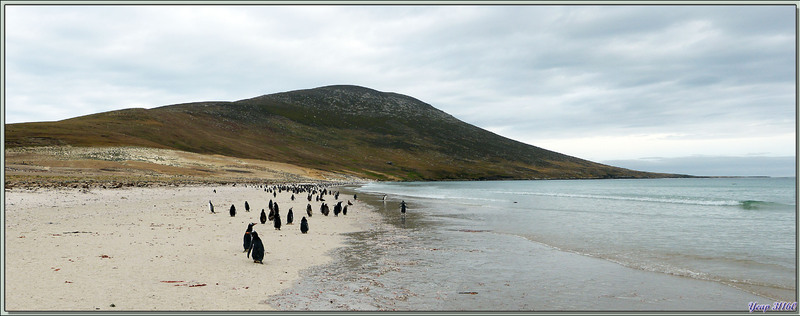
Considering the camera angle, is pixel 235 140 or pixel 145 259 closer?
pixel 145 259

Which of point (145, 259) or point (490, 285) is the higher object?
point (145, 259)

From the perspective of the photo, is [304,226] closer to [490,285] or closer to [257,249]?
[257,249]

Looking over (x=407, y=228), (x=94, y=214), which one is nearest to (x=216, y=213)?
(x=94, y=214)

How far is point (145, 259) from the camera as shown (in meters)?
12.0

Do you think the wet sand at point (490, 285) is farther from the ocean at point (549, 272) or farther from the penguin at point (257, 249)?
the penguin at point (257, 249)

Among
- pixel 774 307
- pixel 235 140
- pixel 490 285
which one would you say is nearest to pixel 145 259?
pixel 490 285

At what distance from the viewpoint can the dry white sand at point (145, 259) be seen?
8.41 meters

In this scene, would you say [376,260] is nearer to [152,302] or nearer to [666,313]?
[152,302]

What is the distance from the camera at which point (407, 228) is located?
22.2 metres

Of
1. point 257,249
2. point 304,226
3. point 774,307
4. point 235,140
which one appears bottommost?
point 774,307

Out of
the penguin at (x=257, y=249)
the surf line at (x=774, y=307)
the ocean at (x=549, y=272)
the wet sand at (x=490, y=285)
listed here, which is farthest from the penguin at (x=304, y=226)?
the surf line at (x=774, y=307)

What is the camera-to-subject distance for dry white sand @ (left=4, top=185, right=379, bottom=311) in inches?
331

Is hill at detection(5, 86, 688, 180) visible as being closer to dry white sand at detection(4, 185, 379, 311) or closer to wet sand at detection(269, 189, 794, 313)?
dry white sand at detection(4, 185, 379, 311)

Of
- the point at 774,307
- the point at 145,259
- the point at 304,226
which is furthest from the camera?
the point at 304,226
